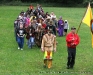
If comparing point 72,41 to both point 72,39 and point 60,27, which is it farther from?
point 60,27

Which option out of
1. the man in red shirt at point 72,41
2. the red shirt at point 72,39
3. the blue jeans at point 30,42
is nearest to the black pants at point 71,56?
the man in red shirt at point 72,41

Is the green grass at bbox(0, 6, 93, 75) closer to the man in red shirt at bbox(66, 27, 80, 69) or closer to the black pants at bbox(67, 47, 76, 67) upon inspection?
the black pants at bbox(67, 47, 76, 67)

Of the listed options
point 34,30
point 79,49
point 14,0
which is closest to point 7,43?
point 34,30

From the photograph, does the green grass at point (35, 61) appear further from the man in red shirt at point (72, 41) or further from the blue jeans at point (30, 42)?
the man in red shirt at point (72, 41)

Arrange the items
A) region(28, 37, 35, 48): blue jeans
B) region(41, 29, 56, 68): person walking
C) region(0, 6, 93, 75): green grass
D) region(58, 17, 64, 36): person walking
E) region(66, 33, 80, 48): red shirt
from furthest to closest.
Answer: region(58, 17, 64, 36): person walking, region(28, 37, 35, 48): blue jeans, region(41, 29, 56, 68): person walking, region(66, 33, 80, 48): red shirt, region(0, 6, 93, 75): green grass

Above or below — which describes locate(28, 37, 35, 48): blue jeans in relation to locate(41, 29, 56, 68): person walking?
below

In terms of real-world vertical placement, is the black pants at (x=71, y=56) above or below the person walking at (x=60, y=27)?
above

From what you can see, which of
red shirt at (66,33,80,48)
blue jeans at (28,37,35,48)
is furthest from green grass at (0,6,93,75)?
red shirt at (66,33,80,48)

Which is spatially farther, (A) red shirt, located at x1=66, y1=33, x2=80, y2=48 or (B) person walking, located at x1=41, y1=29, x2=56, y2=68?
(B) person walking, located at x1=41, y1=29, x2=56, y2=68

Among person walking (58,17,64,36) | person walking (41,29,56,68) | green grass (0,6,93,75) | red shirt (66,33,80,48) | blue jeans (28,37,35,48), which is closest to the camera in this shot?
green grass (0,6,93,75)

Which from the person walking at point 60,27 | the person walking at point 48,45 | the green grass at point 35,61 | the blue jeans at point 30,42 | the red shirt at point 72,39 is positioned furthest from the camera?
the person walking at point 60,27

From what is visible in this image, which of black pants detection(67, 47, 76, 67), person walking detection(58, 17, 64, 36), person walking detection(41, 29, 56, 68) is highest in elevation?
person walking detection(41, 29, 56, 68)

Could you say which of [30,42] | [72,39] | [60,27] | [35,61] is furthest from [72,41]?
[60,27]

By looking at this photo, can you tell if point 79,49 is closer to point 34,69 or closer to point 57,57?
point 57,57
